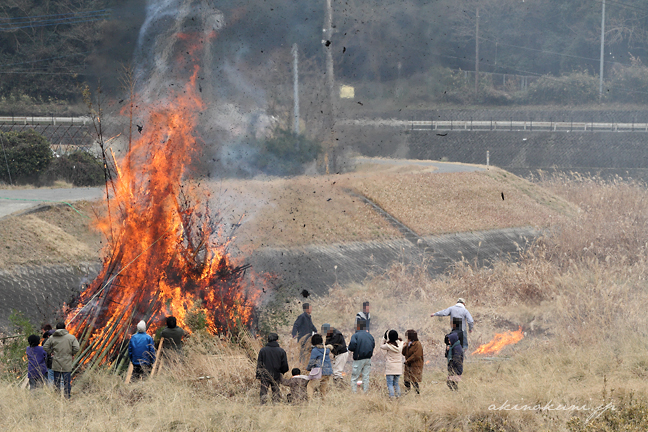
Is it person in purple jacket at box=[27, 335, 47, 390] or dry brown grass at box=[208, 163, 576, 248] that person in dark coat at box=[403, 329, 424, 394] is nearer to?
person in purple jacket at box=[27, 335, 47, 390]

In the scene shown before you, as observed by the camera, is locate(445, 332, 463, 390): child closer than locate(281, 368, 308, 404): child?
No

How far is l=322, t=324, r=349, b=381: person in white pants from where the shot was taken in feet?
38.7

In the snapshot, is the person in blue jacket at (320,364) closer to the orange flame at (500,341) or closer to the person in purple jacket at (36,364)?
the person in purple jacket at (36,364)

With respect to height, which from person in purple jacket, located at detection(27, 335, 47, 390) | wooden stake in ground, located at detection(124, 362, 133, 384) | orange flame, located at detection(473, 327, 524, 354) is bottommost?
orange flame, located at detection(473, 327, 524, 354)

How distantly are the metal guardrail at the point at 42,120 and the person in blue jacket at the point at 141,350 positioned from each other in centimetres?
3120

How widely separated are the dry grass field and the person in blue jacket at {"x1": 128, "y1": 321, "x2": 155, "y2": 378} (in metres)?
0.40

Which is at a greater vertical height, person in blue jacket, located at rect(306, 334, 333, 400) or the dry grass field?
person in blue jacket, located at rect(306, 334, 333, 400)

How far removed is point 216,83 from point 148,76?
467cm

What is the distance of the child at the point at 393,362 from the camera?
10.9 metres

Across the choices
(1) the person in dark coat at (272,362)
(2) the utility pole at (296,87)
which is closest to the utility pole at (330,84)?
(2) the utility pole at (296,87)

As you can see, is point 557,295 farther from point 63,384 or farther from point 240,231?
point 63,384

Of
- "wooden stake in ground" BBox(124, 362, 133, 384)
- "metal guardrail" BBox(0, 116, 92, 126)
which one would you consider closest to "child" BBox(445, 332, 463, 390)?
"wooden stake in ground" BBox(124, 362, 133, 384)

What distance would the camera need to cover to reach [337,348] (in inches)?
464

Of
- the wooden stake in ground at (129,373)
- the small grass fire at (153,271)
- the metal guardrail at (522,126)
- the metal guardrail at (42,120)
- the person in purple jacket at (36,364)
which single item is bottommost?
the wooden stake in ground at (129,373)
